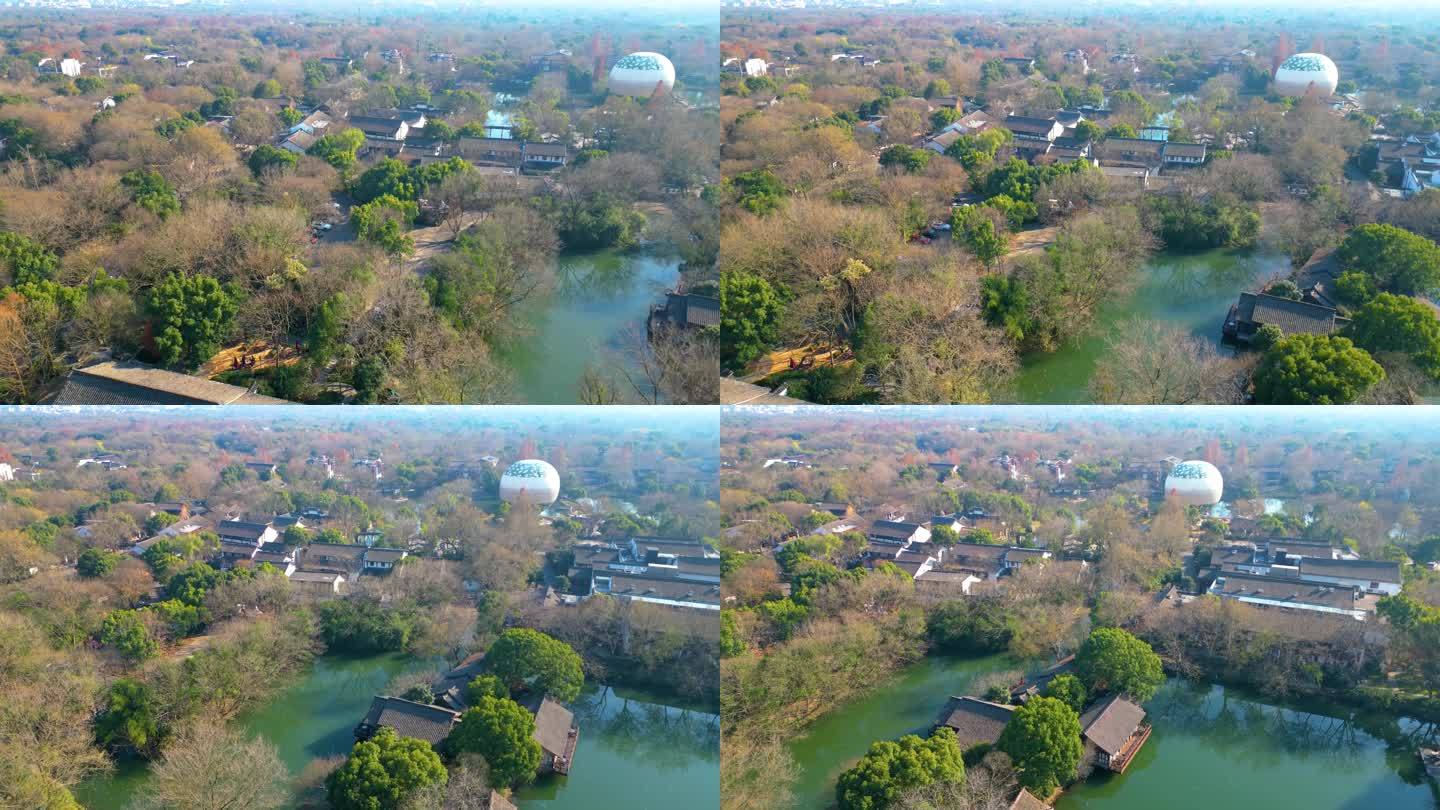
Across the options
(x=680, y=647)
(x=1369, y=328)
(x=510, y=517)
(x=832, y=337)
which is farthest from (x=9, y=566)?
(x=1369, y=328)

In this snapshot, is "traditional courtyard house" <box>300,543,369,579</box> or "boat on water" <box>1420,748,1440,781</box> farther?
"traditional courtyard house" <box>300,543,369,579</box>

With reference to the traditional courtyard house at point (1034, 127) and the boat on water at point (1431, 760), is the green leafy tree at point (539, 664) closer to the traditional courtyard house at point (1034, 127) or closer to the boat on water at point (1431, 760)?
the boat on water at point (1431, 760)

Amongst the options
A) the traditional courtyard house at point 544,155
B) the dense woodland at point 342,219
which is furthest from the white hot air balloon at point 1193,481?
the traditional courtyard house at point 544,155

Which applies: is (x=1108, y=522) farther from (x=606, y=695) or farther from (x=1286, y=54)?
(x=1286, y=54)

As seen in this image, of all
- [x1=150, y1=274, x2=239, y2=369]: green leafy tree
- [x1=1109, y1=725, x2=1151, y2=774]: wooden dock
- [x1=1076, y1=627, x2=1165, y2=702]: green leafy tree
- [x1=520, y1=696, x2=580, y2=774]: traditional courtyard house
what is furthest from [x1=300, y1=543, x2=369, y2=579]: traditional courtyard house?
[x1=1109, y1=725, x2=1151, y2=774]: wooden dock

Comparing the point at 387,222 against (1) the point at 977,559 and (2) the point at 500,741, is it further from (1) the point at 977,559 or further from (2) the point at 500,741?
(1) the point at 977,559

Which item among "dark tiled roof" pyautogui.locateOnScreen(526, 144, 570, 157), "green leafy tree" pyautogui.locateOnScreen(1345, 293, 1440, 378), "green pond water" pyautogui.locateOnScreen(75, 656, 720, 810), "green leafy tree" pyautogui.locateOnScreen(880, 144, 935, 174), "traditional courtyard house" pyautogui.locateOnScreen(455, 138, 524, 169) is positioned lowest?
"green pond water" pyautogui.locateOnScreen(75, 656, 720, 810)

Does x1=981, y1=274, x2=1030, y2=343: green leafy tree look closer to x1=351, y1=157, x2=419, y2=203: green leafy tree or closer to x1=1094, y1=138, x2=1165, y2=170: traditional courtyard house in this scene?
x1=1094, y1=138, x2=1165, y2=170: traditional courtyard house
